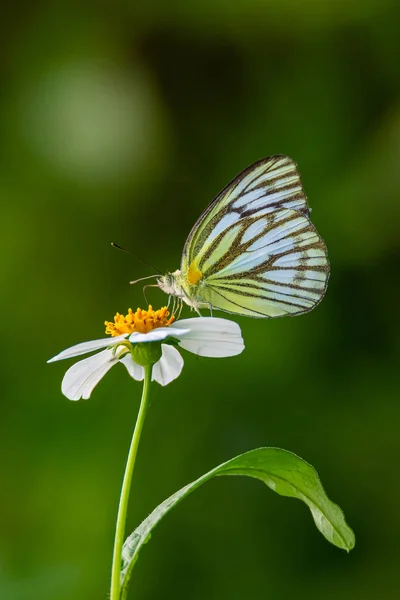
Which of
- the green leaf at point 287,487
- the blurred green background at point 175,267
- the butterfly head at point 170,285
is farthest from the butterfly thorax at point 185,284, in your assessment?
the blurred green background at point 175,267

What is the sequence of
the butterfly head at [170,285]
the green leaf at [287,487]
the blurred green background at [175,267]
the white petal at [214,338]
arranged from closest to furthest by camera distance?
the green leaf at [287,487] < the white petal at [214,338] < the butterfly head at [170,285] < the blurred green background at [175,267]

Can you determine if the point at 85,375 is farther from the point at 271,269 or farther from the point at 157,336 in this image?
the point at 271,269

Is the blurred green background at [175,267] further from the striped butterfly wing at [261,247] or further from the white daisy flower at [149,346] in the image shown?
the white daisy flower at [149,346]

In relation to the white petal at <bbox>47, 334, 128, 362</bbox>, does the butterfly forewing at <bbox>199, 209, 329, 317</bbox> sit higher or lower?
lower

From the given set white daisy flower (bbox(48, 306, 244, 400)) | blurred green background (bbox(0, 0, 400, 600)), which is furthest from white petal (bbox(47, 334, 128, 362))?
blurred green background (bbox(0, 0, 400, 600))

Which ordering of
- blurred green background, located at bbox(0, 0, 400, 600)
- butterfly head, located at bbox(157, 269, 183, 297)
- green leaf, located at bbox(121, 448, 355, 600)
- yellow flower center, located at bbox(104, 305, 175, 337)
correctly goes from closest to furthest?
green leaf, located at bbox(121, 448, 355, 600) < yellow flower center, located at bbox(104, 305, 175, 337) < butterfly head, located at bbox(157, 269, 183, 297) < blurred green background, located at bbox(0, 0, 400, 600)

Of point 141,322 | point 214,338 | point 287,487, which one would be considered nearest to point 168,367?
point 141,322

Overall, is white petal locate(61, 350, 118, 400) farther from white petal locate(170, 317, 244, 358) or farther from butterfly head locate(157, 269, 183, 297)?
butterfly head locate(157, 269, 183, 297)
